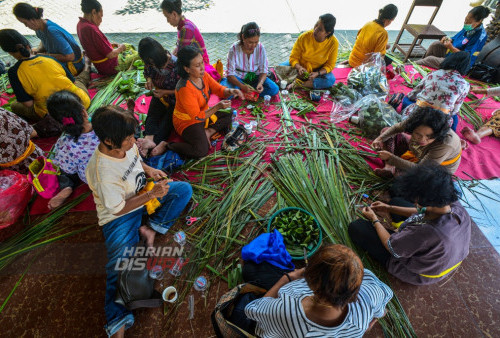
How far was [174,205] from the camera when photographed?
2.54 meters

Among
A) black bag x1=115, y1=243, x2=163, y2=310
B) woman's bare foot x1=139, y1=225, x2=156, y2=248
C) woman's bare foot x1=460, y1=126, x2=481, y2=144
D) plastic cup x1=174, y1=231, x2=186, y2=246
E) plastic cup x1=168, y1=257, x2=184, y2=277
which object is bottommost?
plastic cup x1=168, y1=257, x2=184, y2=277

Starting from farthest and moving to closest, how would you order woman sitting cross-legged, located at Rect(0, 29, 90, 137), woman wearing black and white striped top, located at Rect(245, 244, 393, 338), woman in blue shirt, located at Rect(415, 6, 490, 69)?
1. woman in blue shirt, located at Rect(415, 6, 490, 69)
2. woman sitting cross-legged, located at Rect(0, 29, 90, 137)
3. woman wearing black and white striped top, located at Rect(245, 244, 393, 338)

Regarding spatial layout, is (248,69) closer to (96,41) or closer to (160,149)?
(160,149)

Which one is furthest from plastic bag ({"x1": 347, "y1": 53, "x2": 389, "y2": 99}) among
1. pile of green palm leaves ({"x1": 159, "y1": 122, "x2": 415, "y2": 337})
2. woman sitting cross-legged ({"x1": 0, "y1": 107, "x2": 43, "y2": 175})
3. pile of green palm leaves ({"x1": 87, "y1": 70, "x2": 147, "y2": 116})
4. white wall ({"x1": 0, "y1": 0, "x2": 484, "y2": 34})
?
woman sitting cross-legged ({"x1": 0, "y1": 107, "x2": 43, "y2": 175})

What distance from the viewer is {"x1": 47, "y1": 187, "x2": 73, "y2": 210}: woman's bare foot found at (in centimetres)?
266

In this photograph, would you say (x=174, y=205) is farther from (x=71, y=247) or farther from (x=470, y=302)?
(x=470, y=302)

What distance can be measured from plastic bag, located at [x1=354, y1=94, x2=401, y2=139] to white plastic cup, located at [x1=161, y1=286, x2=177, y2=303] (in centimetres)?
336

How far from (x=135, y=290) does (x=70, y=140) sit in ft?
5.09

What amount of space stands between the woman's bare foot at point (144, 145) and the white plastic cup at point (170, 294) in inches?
69.8

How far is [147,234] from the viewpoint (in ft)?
7.96

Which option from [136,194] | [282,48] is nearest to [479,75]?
[282,48]

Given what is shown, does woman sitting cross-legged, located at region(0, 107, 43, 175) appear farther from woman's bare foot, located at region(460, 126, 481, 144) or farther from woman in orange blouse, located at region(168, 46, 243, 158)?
woman's bare foot, located at region(460, 126, 481, 144)

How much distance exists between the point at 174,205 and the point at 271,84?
2830 mm

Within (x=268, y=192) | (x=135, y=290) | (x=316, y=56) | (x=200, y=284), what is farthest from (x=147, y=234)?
(x=316, y=56)
